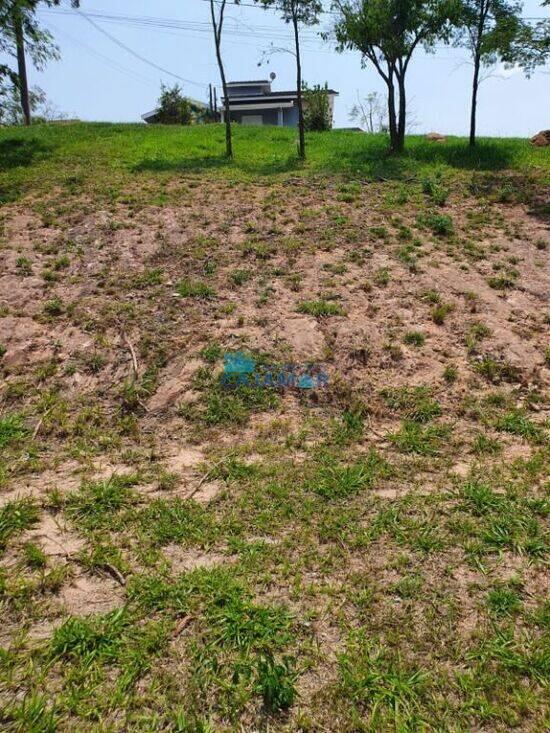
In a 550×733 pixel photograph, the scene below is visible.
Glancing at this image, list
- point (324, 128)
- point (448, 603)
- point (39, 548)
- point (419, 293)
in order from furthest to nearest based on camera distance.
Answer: point (324, 128) → point (419, 293) → point (39, 548) → point (448, 603)

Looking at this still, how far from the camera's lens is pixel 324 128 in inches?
686

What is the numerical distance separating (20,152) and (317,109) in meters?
9.61

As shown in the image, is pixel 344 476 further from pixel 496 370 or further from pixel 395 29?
pixel 395 29

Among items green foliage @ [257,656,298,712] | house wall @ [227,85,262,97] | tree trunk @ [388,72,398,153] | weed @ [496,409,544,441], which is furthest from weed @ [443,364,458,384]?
house wall @ [227,85,262,97]

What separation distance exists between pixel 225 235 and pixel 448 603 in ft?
19.8

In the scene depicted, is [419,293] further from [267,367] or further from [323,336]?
[267,367]

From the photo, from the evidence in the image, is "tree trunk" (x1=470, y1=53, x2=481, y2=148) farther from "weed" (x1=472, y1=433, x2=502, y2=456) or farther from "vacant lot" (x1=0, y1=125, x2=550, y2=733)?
"weed" (x1=472, y1=433, x2=502, y2=456)

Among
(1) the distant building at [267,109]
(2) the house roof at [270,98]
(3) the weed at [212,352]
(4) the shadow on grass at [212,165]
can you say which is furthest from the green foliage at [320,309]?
(2) the house roof at [270,98]

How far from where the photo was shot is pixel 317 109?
56.6 feet

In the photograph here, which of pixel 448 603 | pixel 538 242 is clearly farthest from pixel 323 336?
pixel 538 242

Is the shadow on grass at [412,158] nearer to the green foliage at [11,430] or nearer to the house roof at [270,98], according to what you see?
the green foliage at [11,430]

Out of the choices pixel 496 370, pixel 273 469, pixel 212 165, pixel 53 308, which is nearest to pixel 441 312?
pixel 496 370

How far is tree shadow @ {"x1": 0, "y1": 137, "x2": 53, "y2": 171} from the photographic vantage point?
11406mm

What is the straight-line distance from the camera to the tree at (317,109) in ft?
56.5
